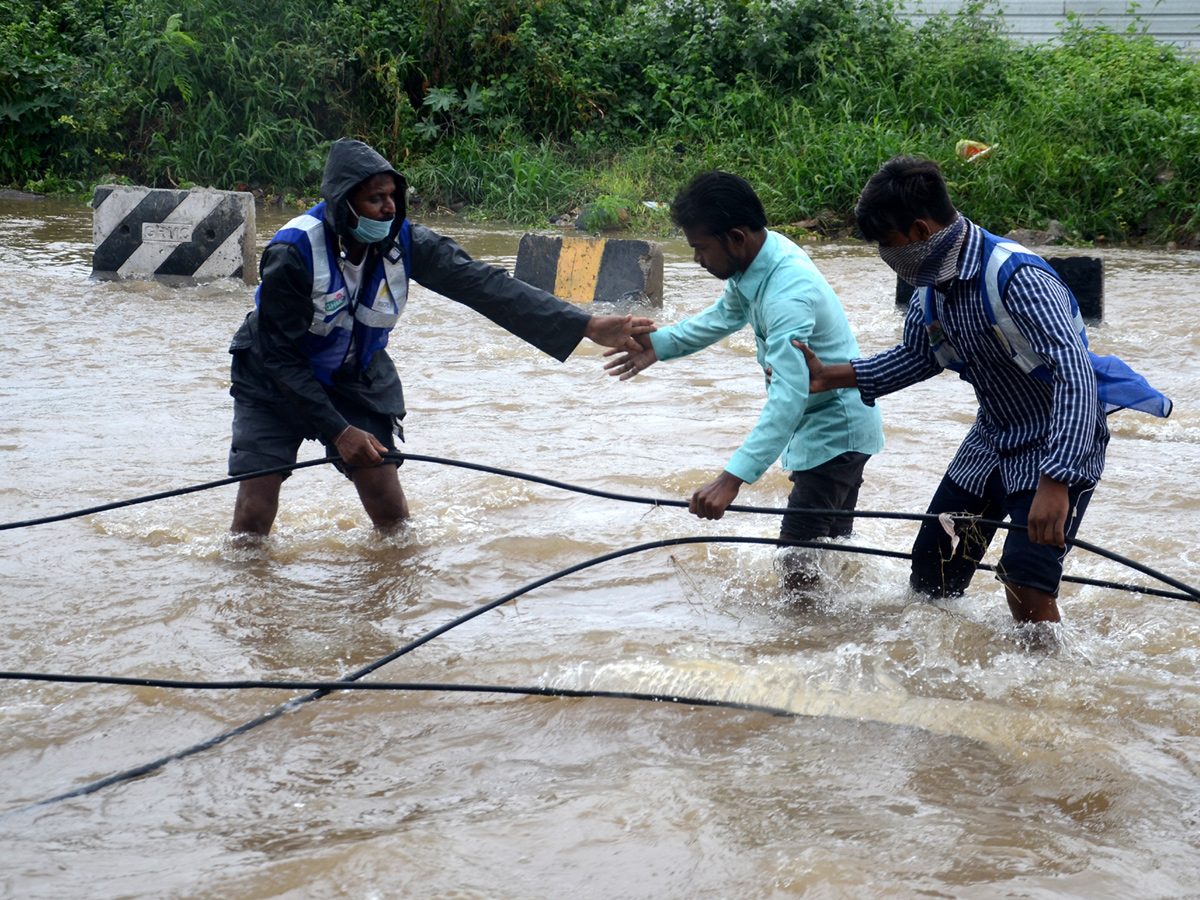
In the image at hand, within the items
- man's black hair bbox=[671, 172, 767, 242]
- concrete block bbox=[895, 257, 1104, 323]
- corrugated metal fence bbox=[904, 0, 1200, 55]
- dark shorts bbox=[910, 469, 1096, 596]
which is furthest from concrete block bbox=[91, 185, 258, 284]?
corrugated metal fence bbox=[904, 0, 1200, 55]

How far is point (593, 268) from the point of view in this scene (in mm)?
8336

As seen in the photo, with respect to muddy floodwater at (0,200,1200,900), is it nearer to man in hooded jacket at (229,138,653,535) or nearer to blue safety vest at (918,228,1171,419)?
man in hooded jacket at (229,138,653,535)

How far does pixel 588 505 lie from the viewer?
4.75m

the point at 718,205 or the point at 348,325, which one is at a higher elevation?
the point at 718,205

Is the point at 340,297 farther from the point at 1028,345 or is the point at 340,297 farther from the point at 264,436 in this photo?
the point at 1028,345

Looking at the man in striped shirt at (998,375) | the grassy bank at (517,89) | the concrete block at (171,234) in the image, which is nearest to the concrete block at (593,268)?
the concrete block at (171,234)

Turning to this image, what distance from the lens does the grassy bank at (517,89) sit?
1331 cm

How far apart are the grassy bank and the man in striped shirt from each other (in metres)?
9.62

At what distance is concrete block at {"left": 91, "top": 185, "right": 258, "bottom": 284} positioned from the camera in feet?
28.6

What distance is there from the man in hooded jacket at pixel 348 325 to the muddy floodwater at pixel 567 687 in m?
0.49

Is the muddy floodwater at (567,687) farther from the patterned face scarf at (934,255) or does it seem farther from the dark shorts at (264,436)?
the patterned face scarf at (934,255)

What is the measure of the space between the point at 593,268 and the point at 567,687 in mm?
5613

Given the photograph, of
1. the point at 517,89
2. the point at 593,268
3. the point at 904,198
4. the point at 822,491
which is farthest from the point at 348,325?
the point at 517,89

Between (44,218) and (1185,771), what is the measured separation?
42.9 ft
